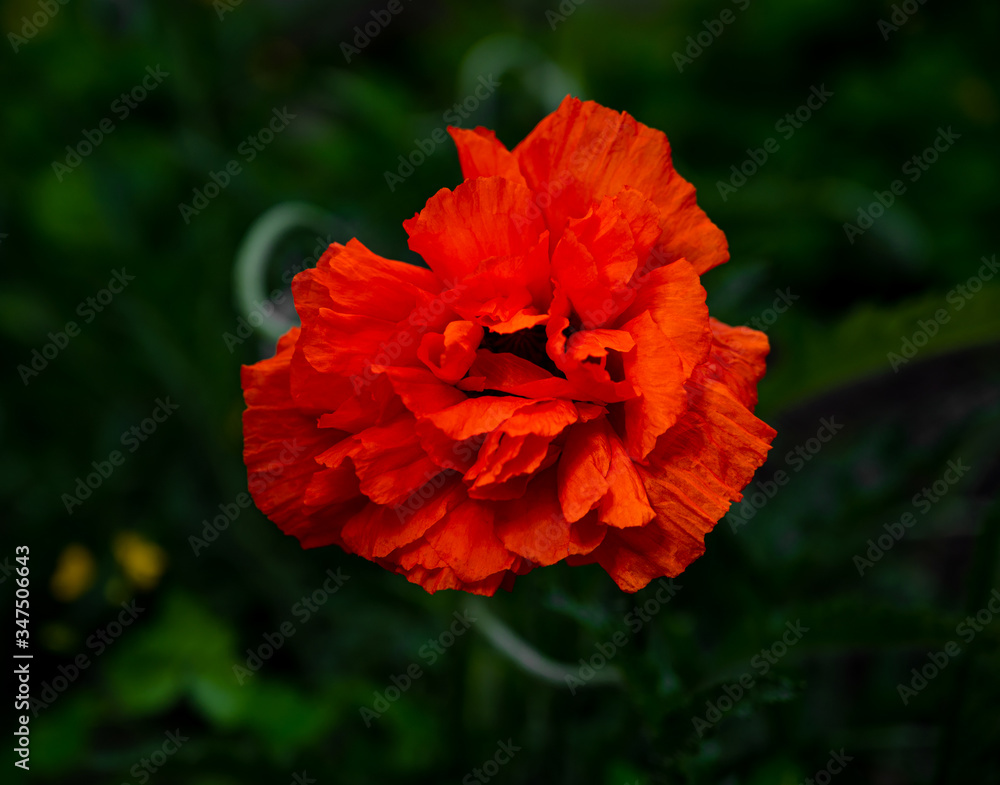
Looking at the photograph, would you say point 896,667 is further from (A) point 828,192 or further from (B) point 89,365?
(B) point 89,365

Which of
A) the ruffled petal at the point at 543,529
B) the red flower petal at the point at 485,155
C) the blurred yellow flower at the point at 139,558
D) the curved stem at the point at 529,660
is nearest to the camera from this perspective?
the ruffled petal at the point at 543,529

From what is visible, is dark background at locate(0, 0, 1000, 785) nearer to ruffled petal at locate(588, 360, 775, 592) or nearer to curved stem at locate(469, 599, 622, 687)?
curved stem at locate(469, 599, 622, 687)

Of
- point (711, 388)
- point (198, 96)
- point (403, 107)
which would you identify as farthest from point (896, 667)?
point (198, 96)

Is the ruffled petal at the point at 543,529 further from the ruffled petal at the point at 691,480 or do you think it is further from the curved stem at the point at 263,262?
the curved stem at the point at 263,262

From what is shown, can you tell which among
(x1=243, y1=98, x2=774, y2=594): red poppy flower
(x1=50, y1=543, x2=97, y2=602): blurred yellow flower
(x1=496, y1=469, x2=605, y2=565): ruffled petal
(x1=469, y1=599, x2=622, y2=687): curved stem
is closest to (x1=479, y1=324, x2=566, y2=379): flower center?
(x1=243, y1=98, x2=774, y2=594): red poppy flower

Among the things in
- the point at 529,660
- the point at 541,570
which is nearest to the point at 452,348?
the point at 541,570

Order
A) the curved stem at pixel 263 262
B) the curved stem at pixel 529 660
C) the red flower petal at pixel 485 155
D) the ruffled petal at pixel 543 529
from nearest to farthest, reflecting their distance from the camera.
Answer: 1. the ruffled petal at pixel 543 529
2. the red flower petal at pixel 485 155
3. the curved stem at pixel 529 660
4. the curved stem at pixel 263 262

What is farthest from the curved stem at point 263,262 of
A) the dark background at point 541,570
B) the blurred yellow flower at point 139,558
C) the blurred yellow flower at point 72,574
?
the blurred yellow flower at point 72,574
